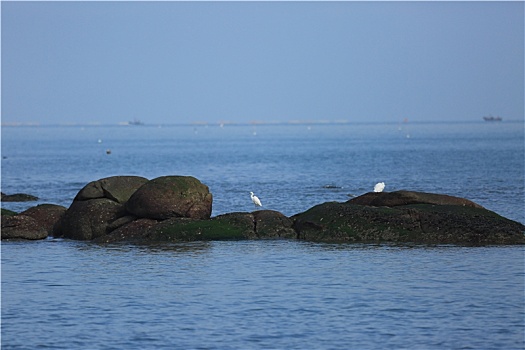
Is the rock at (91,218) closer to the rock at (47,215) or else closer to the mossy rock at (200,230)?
the rock at (47,215)

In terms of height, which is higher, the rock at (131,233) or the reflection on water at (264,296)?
the rock at (131,233)

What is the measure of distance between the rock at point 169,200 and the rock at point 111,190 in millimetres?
1021

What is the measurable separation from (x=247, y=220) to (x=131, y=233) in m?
3.41

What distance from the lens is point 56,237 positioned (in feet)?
96.6

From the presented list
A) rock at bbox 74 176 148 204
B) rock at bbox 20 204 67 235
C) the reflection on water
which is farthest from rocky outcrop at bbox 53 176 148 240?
the reflection on water

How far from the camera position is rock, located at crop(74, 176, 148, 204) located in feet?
96.0

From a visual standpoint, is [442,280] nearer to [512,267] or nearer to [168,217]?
[512,267]

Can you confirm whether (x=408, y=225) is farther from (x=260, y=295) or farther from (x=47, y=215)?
(x=47, y=215)

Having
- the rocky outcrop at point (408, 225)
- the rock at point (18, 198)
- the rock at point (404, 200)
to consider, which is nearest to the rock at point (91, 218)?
the rocky outcrop at point (408, 225)

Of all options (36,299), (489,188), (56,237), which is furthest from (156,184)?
(489,188)

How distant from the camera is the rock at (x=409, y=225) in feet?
84.6

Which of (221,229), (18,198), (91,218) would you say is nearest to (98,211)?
(91,218)

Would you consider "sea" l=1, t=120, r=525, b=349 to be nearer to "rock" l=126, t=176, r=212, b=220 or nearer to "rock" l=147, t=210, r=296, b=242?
"rock" l=147, t=210, r=296, b=242

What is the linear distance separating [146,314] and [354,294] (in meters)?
4.27
